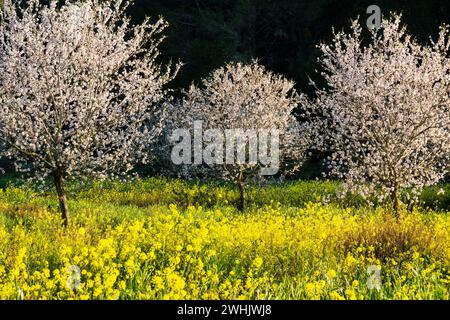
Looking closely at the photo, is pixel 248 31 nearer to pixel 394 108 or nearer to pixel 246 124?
pixel 246 124

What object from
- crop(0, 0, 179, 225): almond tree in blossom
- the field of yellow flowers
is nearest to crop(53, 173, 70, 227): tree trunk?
crop(0, 0, 179, 225): almond tree in blossom

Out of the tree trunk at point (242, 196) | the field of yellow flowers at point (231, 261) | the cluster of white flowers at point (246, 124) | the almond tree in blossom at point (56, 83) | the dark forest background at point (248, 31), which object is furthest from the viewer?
the dark forest background at point (248, 31)

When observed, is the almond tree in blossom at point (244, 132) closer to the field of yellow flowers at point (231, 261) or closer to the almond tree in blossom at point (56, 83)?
the field of yellow flowers at point (231, 261)

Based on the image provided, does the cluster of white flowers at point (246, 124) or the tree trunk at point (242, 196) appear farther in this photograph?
the tree trunk at point (242, 196)

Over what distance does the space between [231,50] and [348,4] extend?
775 centimetres

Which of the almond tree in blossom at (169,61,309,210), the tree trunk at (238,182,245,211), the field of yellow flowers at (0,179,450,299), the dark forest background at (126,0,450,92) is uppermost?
the dark forest background at (126,0,450,92)

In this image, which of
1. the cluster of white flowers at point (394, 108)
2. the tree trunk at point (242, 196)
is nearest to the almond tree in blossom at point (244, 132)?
the tree trunk at point (242, 196)

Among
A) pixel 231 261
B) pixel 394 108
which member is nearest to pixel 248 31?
pixel 394 108

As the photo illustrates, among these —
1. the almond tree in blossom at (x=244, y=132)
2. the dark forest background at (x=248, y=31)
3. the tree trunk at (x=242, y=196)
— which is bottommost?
the tree trunk at (x=242, y=196)

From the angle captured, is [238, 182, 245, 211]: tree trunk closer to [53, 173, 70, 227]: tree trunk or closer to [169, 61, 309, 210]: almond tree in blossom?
[169, 61, 309, 210]: almond tree in blossom

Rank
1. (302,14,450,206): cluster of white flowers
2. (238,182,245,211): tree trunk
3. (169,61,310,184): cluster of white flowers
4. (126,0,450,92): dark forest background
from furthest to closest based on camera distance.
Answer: (126,0,450,92): dark forest background
(238,182,245,211): tree trunk
(169,61,310,184): cluster of white flowers
(302,14,450,206): cluster of white flowers

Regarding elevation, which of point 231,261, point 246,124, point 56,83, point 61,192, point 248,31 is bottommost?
point 231,261

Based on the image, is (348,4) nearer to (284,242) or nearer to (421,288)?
(284,242)

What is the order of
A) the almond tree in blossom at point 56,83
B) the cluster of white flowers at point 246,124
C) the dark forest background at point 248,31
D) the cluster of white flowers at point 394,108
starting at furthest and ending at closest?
1. the dark forest background at point 248,31
2. the cluster of white flowers at point 246,124
3. the cluster of white flowers at point 394,108
4. the almond tree in blossom at point 56,83
